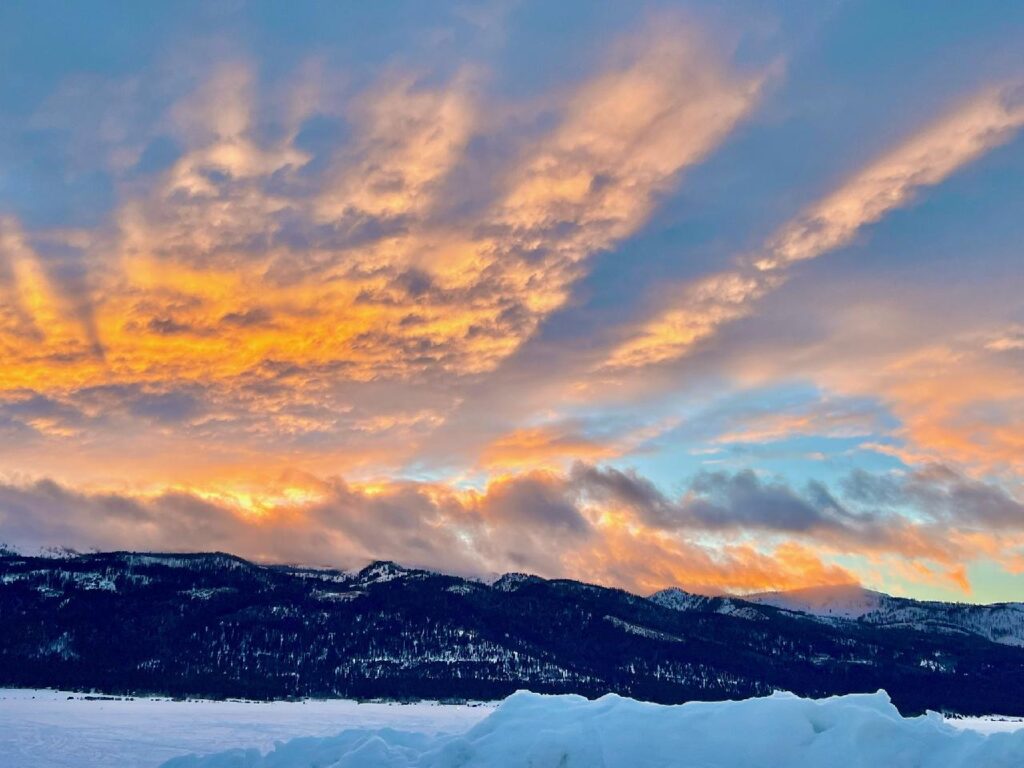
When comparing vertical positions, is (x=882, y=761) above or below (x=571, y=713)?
below

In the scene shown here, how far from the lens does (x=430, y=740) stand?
4150 centimetres

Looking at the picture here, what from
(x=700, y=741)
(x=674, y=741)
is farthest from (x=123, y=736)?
(x=700, y=741)

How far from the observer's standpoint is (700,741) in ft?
116

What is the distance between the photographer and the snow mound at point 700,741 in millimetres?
32938

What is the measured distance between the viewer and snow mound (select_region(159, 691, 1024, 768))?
32938 mm

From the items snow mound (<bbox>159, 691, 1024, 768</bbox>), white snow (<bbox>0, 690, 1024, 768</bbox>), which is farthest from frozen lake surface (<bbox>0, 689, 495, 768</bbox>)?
snow mound (<bbox>159, 691, 1024, 768</bbox>)

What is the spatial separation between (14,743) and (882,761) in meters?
117

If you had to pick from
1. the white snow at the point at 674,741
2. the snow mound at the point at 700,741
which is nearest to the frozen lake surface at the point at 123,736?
the white snow at the point at 674,741

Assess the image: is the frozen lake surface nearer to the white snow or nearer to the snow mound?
the white snow

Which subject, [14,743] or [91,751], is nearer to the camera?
[91,751]

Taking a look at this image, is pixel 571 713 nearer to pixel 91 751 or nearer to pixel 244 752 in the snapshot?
pixel 244 752

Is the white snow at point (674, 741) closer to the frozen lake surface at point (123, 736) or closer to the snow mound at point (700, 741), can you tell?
the snow mound at point (700, 741)

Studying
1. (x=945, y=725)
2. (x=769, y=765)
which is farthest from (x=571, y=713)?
(x=945, y=725)

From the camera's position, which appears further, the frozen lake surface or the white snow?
the frozen lake surface
